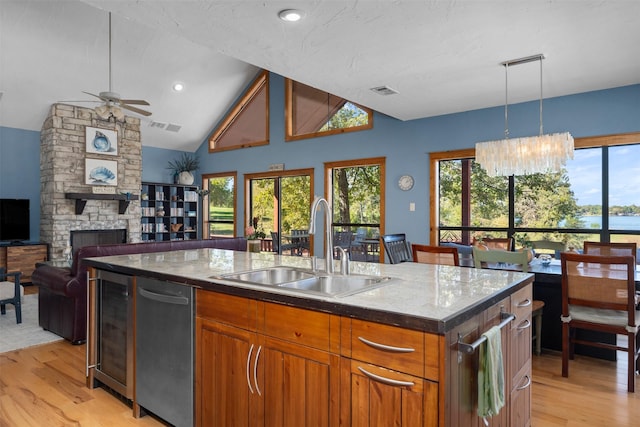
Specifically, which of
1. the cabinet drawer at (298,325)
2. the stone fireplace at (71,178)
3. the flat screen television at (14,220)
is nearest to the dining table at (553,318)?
the cabinet drawer at (298,325)

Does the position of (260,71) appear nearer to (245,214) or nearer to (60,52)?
(245,214)

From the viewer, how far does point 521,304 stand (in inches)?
79.7

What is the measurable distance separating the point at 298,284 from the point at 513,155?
2.88m

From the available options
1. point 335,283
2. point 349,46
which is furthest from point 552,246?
point 335,283

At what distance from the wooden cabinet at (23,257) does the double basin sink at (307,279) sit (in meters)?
6.29

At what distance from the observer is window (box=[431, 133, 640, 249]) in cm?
480

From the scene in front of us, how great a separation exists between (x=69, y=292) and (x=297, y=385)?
9.94 feet

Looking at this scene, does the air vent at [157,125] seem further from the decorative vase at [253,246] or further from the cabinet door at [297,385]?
the cabinet door at [297,385]

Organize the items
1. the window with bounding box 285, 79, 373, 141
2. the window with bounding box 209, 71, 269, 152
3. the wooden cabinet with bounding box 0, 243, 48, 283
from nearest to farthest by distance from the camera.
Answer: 1. the wooden cabinet with bounding box 0, 243, 48, 283
2. the window with bounding box 285, 79, 373, 141
3. the window with bounding box 209, 71, 269, 152

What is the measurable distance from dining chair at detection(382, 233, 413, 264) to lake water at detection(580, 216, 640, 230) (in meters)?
2.28

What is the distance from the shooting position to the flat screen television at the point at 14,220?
6816mm

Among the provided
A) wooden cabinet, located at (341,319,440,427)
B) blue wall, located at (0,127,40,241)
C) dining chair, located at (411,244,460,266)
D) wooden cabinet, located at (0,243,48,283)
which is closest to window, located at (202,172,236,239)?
blue wall, located at (0,127,40,241)

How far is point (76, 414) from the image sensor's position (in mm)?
2539

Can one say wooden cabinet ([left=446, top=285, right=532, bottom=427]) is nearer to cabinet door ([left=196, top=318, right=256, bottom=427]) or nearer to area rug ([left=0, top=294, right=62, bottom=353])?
cabinet door ([left=196, top=318, right=256, bottom=427])
